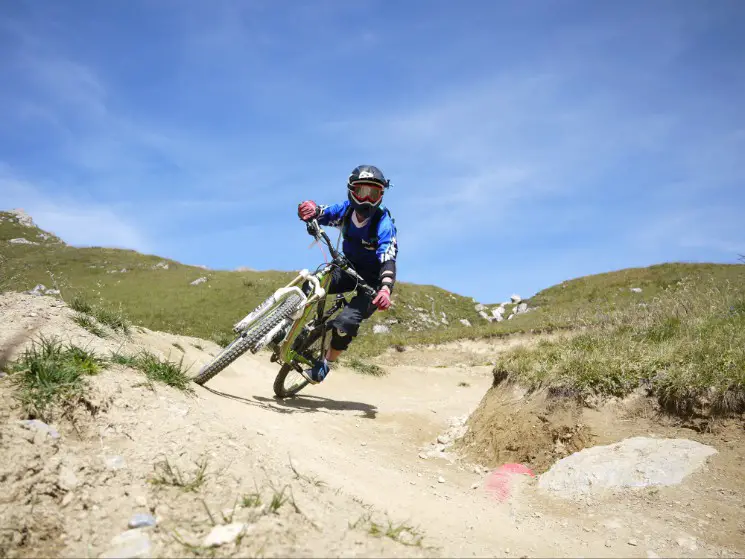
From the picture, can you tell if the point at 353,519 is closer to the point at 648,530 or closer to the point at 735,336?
the point at 648,530

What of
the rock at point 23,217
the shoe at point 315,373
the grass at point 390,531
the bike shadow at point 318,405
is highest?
the rock at point 23,217

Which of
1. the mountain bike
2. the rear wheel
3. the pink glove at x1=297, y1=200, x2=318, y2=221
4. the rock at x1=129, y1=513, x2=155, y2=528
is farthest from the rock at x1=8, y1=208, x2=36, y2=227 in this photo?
the rock at x1=129, y1=513, x2=155, y2=528

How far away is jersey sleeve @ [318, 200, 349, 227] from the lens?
29.1 feet

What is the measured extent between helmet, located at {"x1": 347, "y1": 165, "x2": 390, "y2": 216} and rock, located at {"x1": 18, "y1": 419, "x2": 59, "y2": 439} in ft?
18.8

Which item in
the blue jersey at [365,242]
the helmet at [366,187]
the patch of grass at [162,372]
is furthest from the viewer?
the blue jersey at [365,242]

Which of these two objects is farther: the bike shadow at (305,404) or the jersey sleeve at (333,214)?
the jersey sleeve at (333,214)

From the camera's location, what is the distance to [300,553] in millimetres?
2727

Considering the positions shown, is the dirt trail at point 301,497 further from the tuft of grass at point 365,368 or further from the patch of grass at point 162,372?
the tuft of grass at point 365,368

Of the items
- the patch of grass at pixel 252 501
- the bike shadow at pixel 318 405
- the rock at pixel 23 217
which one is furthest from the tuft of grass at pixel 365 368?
the rock at pixel 23 217

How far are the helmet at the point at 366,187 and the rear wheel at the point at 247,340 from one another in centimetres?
207

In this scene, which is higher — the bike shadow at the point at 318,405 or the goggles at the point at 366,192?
the goggles at the point at 366,192

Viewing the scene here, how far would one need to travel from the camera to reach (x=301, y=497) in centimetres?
346

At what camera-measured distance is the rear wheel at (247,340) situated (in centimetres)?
724

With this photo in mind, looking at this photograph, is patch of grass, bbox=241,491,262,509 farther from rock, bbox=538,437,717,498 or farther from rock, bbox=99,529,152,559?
rock, bbox=538,437,717,498
